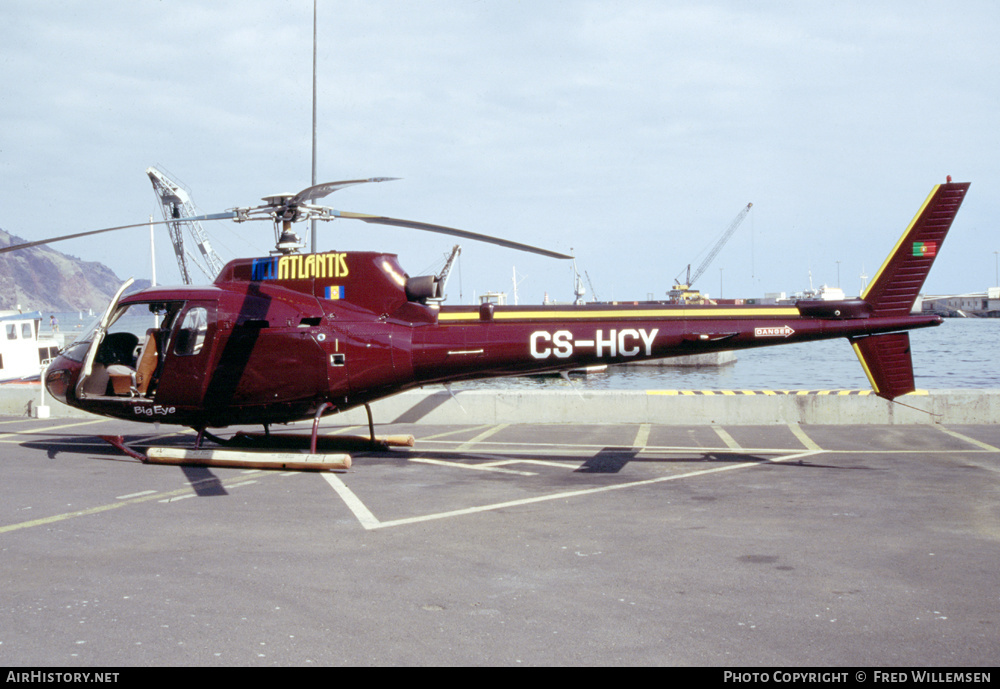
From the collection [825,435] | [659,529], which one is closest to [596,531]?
[659,529]

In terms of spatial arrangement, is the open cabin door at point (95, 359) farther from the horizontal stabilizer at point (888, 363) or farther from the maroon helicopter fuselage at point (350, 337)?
the horizontal stabilizer at point (888, 363)

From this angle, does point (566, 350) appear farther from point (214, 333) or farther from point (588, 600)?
point (588, 600)

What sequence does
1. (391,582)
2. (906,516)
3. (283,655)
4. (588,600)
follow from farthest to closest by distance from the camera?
(906,516), (391,582), (588,600), (283,655)

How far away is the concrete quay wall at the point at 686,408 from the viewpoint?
51.6 ft

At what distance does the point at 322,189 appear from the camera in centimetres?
1031

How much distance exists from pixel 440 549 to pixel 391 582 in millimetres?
1015

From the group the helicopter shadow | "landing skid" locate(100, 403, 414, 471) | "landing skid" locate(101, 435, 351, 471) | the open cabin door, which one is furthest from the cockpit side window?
the helicopter shadow

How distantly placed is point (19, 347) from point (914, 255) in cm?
3662

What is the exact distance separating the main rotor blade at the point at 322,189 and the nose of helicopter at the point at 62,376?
480 cm

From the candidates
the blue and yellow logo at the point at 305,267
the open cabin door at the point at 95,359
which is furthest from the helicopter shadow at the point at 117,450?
the blue and yellow logo at the point at 305,267

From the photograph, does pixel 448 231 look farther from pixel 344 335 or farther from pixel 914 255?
pixel 914 255

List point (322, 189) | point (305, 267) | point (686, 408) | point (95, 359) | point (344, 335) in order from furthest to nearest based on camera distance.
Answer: point (686, 408), point (95, 359), point (305, 267), point (344, 335), point (322, 189)

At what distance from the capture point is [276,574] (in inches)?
257

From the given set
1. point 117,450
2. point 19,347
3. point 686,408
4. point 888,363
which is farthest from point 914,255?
point 19,347
